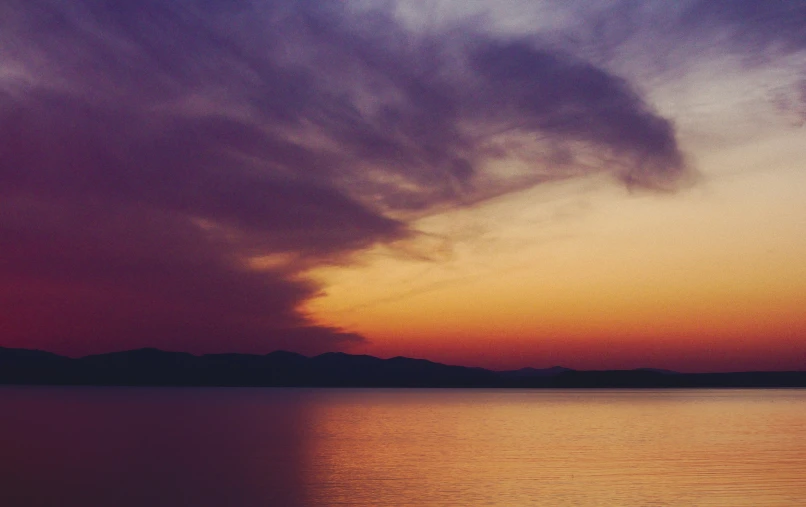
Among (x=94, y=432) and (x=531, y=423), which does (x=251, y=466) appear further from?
(x=531, y=423)

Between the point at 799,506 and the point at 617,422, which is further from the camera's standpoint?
Result: the point at 617,422

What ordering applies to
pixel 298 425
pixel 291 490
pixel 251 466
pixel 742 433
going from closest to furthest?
pixel 291 490
pixel 251 466
pixel 742 433
pixel 298 425

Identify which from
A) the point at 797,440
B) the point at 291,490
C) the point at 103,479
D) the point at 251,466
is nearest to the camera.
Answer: the point at 291,490

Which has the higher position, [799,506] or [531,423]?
[531,423]

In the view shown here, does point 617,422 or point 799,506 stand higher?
point 617,422

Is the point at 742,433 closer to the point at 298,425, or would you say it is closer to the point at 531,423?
the point at 531,423

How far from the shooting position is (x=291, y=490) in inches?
1337

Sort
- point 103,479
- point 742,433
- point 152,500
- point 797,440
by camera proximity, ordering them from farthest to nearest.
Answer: point 742,433, point 797,440, point 103,479, point 152,500

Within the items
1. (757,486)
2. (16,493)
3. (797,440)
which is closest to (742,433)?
(797,440)

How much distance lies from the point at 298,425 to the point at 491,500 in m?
54.4

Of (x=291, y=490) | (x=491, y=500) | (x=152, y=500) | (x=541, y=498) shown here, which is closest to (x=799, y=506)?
(x=541, y=498)

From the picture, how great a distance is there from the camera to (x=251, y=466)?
1706 inches

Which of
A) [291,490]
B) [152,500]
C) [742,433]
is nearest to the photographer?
[152,500]

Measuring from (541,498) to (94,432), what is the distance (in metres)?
51.0
